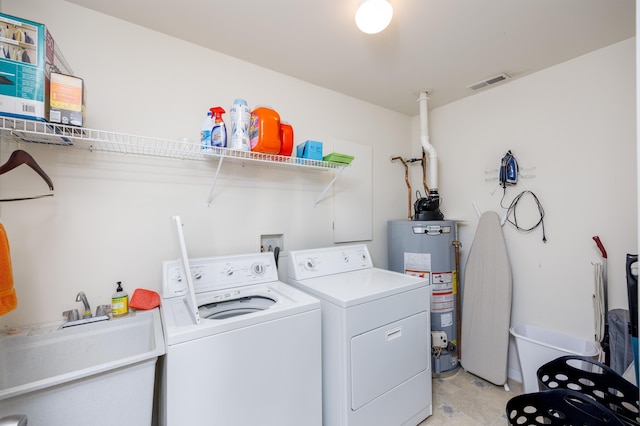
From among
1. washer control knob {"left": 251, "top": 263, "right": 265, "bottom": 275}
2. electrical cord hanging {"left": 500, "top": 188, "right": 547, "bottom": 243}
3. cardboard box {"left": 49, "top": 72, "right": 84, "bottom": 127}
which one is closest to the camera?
cardboard box {"left": 49, "top": 72, "right": 84, "bottom": 127}

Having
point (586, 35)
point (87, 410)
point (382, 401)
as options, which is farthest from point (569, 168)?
point (87, 410)

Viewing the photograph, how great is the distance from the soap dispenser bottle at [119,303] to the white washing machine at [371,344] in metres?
0.96

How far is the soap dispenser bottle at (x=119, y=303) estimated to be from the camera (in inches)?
54.8

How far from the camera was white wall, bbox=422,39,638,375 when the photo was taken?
1789mm

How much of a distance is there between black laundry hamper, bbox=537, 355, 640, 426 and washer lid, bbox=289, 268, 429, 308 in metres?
0.81

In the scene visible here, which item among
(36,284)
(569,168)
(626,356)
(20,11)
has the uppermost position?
(20,11)

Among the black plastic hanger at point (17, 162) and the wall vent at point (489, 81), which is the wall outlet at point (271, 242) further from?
the wall vent at point (489, 81)

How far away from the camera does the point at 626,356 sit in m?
1.58

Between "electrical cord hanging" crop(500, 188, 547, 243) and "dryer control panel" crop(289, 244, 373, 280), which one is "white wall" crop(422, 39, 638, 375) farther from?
"dryer control panel" crop(289, 244, 373, 280)

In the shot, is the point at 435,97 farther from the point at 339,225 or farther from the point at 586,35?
the point at 339,225

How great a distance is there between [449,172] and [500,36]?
50.0 inches

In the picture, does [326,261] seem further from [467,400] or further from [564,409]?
[467,400]

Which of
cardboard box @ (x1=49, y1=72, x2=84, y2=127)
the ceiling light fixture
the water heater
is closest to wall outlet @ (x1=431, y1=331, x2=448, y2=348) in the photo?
the water heater

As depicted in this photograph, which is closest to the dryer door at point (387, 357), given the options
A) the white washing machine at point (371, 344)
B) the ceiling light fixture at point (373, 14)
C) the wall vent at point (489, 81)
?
the white washing machine at point (371, 344)
